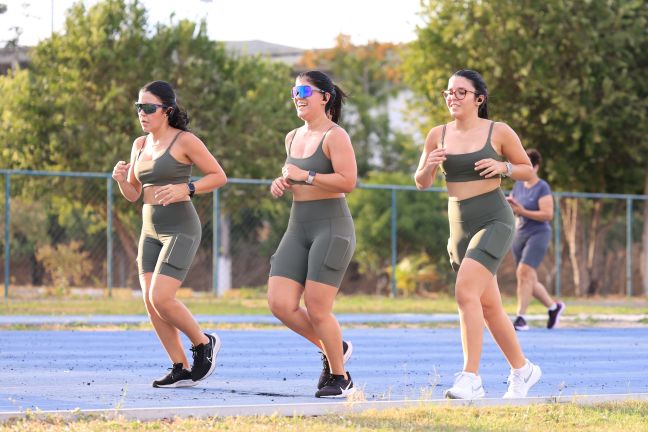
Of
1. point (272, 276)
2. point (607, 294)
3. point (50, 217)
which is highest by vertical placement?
point (272, 276)

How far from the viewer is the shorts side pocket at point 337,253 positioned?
8.79 meters

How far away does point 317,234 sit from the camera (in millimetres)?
8875

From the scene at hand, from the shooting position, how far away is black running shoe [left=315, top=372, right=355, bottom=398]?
8797 millimetres

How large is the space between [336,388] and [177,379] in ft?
4.11

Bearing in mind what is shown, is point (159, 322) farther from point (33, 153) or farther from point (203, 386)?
point (33, 153)

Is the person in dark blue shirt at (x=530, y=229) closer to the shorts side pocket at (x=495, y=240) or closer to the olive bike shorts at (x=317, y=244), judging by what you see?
the shorts side pocket at (x=495, y=240)

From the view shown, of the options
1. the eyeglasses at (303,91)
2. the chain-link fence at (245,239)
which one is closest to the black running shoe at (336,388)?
Answer: the eyeglasses at (303,91)

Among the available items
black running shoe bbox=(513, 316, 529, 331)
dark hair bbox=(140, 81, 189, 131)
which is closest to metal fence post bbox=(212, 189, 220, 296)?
black running shoe bbox=(513, 316, 529, 331)

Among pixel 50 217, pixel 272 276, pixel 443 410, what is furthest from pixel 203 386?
pixel 50 217

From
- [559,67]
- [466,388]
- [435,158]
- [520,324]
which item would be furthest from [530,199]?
[559,67]

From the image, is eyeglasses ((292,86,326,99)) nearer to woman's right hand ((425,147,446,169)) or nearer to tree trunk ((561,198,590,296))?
woman's right hand ((425,147,446,169))

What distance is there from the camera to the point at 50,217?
25578mm

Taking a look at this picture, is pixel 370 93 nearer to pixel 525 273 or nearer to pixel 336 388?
pixel 525 273

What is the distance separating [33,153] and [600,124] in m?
12.4
